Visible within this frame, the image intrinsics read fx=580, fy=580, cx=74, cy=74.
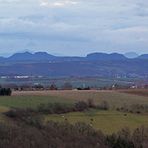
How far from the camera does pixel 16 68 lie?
196 meters

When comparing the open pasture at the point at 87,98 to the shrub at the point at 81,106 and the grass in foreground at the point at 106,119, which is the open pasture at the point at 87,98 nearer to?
the shrub at the point at 81,106

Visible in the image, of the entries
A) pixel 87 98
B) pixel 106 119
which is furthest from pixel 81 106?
pixel 106 119

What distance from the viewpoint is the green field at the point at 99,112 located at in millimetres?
44250

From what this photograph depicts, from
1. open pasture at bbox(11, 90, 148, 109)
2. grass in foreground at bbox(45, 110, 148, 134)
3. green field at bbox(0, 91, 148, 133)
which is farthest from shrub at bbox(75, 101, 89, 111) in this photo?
open pasture at bbox(11, 90, 148, 109)

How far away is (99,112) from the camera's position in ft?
178

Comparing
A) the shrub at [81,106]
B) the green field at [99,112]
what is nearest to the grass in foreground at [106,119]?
the green field at [99,112]

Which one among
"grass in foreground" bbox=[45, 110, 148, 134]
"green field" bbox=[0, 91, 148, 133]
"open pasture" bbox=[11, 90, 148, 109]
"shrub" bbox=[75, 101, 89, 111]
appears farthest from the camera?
"open pasture" bbox=[11, 90, 148, 109]

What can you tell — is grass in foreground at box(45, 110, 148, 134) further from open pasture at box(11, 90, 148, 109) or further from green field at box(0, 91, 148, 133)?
open pasture at box(11, 90, 148, 109)

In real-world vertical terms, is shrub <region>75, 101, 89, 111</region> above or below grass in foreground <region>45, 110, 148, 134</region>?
above

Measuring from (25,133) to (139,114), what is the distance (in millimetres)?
27946

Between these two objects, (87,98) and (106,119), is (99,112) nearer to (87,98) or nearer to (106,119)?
(106,119)

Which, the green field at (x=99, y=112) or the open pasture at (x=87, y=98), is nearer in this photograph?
the green field at (x=99, y=112)

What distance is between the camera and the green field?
4425 cm

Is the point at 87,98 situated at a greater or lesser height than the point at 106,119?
greater
